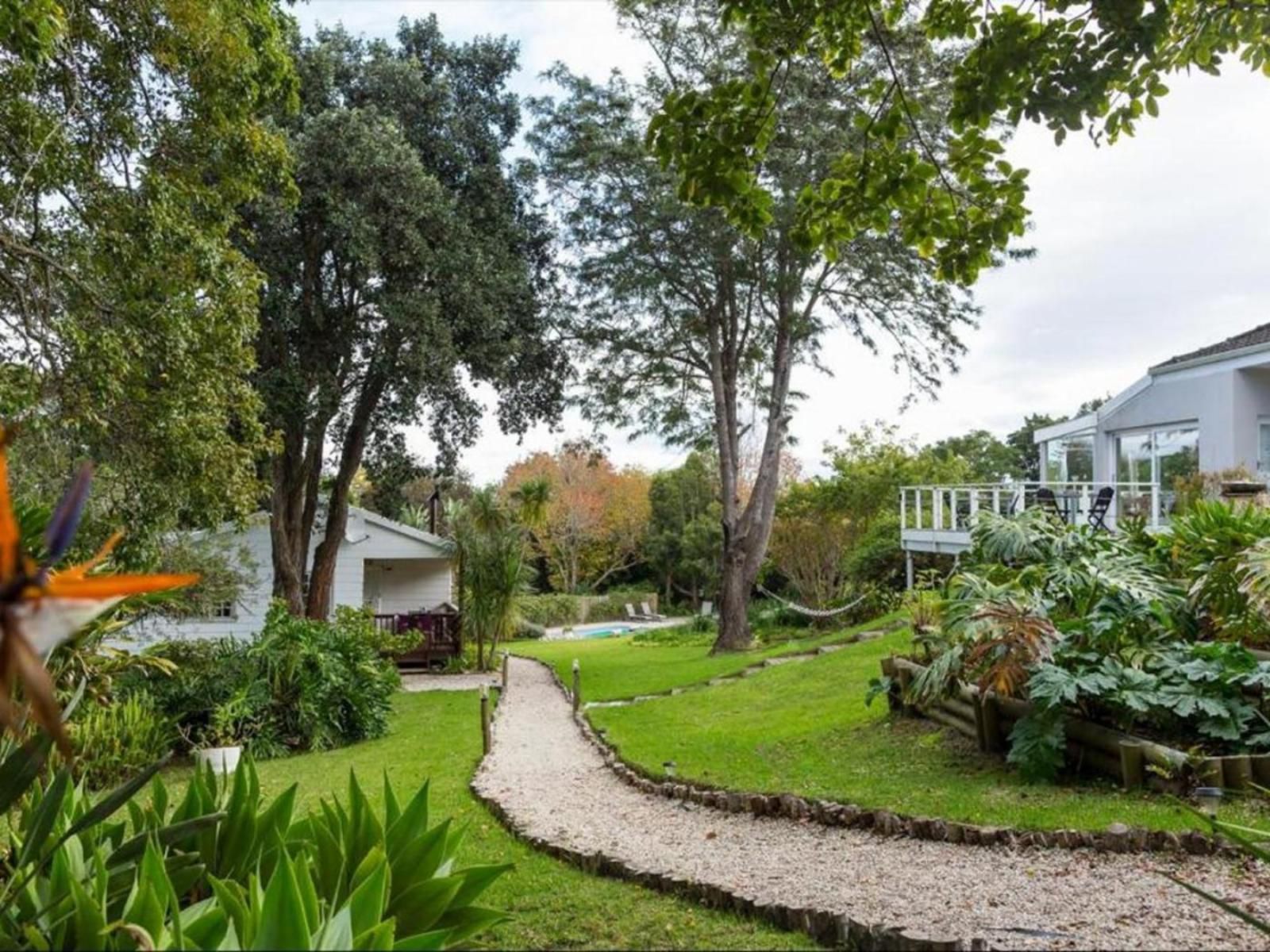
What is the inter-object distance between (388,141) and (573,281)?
4968mm

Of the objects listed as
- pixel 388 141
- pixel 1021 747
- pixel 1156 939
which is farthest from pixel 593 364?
pixel 1156 939

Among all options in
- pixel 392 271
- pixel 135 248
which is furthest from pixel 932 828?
pixel 392 271

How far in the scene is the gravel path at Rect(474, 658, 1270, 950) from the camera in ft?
13.5

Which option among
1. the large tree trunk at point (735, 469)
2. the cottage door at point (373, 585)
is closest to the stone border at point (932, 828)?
the large tree trunk at point (735, 469)

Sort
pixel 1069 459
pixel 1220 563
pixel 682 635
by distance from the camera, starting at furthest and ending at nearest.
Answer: pixel 682 635 → pixel 1069 459 → pixel 1220 563

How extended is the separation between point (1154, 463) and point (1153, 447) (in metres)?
0.31

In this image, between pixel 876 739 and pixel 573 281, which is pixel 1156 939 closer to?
pixel 876 739

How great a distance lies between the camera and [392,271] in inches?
636

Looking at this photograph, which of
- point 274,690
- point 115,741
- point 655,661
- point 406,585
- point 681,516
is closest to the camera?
point 115,741

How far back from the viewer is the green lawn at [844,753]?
6.13m

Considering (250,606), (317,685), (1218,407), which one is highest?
(1218,407)

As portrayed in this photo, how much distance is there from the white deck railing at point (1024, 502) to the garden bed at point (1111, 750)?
981cm

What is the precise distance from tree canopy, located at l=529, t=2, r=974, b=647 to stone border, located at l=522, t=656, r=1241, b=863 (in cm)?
1166

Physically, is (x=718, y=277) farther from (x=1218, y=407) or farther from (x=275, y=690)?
(x=275, y=690)
